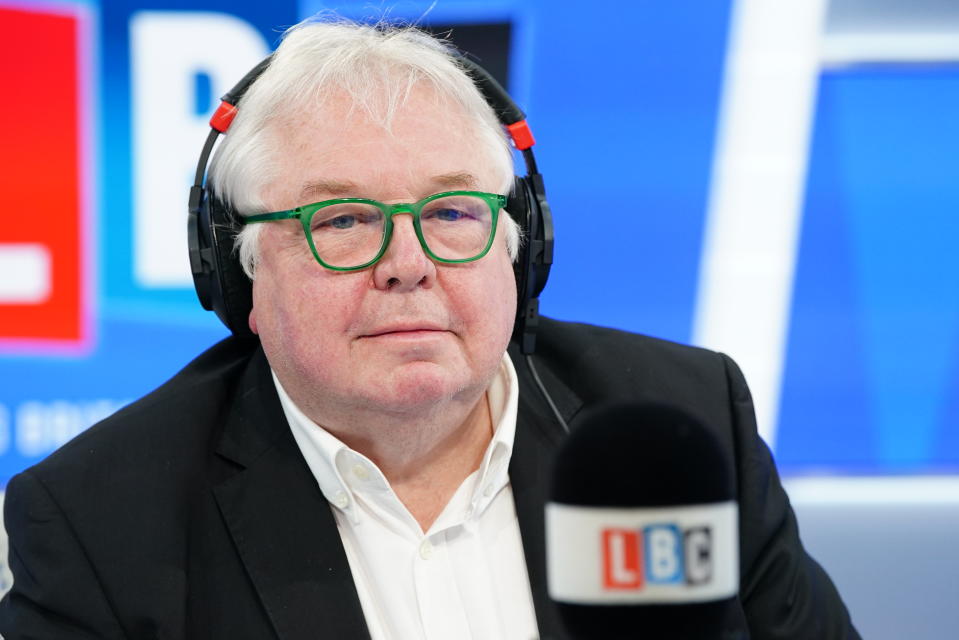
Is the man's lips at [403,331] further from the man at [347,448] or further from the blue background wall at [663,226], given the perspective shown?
the blue background wall at [663,226]

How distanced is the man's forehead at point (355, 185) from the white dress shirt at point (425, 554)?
1.18 feet

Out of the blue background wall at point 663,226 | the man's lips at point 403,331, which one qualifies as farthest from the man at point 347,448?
the blue background wall at point 663,226

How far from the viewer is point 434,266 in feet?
5.00

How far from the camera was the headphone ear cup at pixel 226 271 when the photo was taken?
1641mm

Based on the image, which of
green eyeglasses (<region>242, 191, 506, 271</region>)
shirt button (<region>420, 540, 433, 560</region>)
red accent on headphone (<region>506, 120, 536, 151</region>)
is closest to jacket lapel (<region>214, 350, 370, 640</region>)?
shirt button (<region>420, 540, 433, 560</region>)

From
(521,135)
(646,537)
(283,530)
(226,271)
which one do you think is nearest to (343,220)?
(226,271)

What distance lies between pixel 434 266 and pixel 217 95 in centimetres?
139

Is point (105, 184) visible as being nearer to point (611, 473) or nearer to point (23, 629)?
point (23, 629)

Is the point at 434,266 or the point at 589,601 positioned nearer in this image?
the point at 589,601

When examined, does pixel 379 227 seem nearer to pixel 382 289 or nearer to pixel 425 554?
pixel 382 289

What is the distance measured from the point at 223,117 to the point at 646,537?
1.10 metres

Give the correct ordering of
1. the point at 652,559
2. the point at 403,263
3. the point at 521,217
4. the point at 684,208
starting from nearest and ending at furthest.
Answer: the point at 652,559 → the point at 403,263 → the point at 521,217 → the point at 684,208

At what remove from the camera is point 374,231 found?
154 centimetres

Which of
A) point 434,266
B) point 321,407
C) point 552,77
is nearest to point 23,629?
point 321,407
